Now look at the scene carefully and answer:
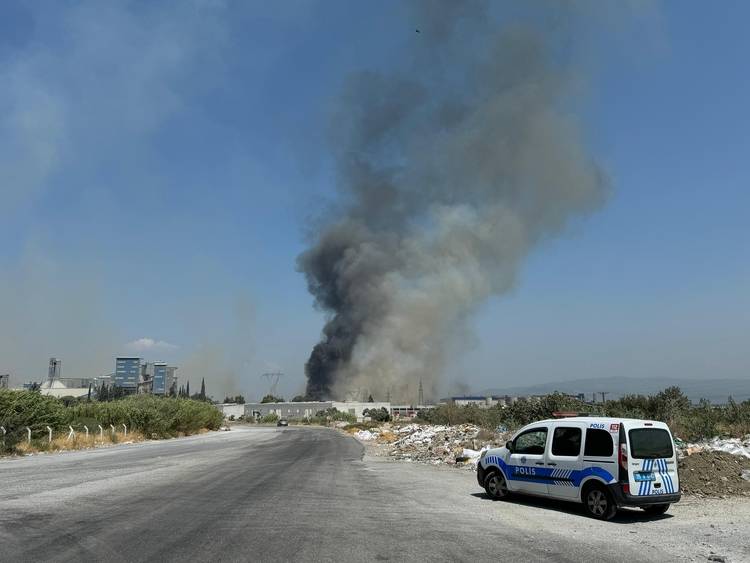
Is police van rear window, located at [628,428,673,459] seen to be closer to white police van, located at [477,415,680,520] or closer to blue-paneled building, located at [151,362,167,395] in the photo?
white police van, located at [477,415,680,520]

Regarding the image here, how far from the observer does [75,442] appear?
3089 centimetres

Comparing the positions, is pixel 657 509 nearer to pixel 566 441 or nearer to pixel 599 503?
pixel 599 503

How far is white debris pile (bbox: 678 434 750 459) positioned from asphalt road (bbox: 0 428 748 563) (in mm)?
5644

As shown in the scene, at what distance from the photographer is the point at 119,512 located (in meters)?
10.0

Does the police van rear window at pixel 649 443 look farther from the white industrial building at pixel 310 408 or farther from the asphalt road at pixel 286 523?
the white industrial building at pixel 310 408

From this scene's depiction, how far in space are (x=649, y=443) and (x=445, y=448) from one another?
15293 millimetres

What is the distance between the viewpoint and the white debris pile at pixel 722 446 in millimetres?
14238

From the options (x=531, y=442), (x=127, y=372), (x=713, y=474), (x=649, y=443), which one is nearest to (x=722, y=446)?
(x=713, y=474)

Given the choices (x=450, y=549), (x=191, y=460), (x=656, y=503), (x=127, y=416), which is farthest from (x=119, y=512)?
(x=127, y=416)

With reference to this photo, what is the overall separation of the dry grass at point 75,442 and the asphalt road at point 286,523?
12401 mm

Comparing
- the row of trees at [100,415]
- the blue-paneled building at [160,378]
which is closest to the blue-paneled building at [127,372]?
the blue-paneled building at [160,378]

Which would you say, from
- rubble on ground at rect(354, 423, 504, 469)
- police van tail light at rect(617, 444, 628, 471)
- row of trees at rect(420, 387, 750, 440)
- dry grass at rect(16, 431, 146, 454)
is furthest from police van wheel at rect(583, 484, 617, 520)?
dry grass at rect(16, 431, 146, 454)

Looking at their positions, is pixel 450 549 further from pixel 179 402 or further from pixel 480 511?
pixel 179 402

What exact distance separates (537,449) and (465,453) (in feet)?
34.4
